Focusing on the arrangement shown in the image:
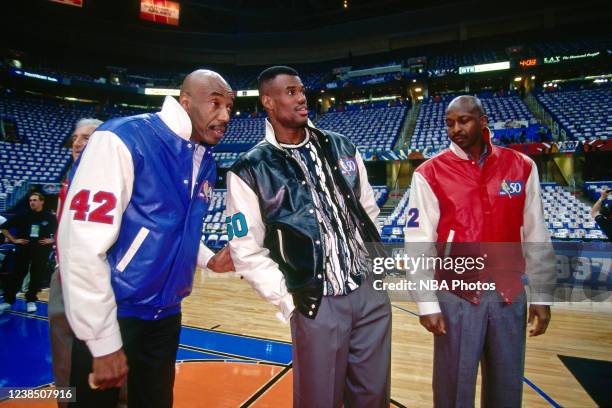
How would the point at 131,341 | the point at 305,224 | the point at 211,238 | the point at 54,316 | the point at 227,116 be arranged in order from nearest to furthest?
1. the point at 131,341
2. the point at 305,224
3. the point at 227,116
4. the point at 54,316
5. the point at 211,238

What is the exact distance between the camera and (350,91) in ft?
88.0

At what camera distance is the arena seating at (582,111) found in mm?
14477

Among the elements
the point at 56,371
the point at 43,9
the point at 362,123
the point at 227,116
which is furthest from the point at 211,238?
the point at 43,9

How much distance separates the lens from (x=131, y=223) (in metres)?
1.44

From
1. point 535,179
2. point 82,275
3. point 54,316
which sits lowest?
point 54,316

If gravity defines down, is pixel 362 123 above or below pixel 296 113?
above

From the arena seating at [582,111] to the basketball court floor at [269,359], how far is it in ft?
38.8

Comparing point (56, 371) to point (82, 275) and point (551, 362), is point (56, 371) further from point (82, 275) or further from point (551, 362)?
point (551, 362)

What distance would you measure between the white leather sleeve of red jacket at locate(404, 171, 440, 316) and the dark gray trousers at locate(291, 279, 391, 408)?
0.33m

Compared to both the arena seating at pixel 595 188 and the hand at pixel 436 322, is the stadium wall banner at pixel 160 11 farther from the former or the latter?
the hand at pixel 436 322

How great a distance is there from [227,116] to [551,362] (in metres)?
4.07

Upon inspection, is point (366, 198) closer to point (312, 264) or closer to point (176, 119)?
point (312, 264)

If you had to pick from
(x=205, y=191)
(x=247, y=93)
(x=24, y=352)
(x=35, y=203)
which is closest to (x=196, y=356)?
(x=24, y=352)

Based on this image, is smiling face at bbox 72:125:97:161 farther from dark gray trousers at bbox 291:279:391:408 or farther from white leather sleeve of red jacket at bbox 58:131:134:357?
dark gray trousers at bbox 291:279:391:408
